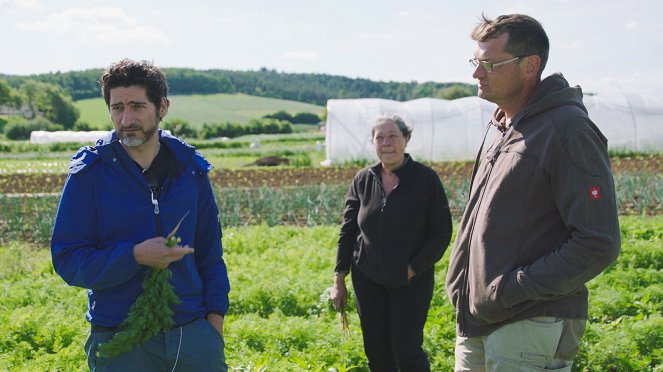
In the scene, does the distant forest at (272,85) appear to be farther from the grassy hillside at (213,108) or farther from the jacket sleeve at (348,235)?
the jacket sleeve at (348,235)

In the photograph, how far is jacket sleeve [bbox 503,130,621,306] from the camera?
241 centimetres

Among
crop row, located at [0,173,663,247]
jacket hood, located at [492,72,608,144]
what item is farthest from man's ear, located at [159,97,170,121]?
crop row, located at [0,173,663,247]

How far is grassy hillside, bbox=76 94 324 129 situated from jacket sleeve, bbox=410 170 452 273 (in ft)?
189

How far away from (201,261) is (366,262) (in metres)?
1.32

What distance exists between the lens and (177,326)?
2637 millimetres

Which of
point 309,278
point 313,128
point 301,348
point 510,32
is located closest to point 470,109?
point 309,278

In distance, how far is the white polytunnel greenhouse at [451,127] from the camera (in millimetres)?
21844

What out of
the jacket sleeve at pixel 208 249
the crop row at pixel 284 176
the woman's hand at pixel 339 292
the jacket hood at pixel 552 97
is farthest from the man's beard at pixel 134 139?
the crop row at pixel 284 176

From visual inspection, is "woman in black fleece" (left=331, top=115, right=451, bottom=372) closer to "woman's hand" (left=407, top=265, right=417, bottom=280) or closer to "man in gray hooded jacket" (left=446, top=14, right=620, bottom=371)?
"woman's hand" (left=407, top=265, right=417, bottom=280)

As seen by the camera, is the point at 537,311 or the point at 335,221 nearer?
the point at 537,311

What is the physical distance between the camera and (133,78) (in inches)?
102

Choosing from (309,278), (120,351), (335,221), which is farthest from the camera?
(335,221)

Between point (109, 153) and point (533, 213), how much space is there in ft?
5.52

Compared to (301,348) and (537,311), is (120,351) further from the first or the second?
(301,348)
